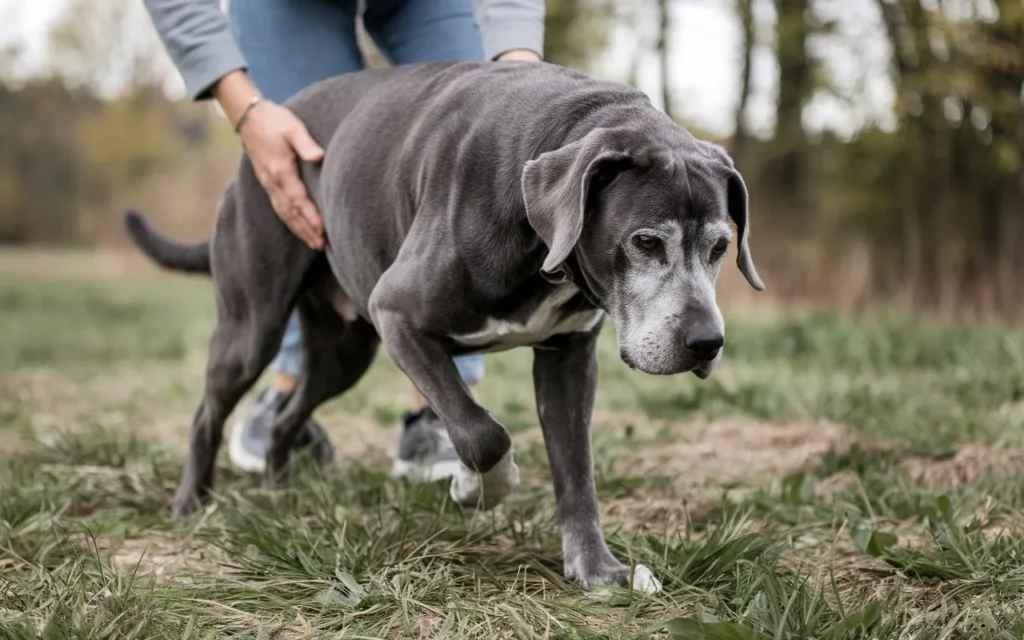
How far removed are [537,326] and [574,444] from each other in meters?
0.35

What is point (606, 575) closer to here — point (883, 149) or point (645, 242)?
point (645, 242)

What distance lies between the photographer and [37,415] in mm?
5238

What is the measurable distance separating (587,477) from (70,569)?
123 centimetres

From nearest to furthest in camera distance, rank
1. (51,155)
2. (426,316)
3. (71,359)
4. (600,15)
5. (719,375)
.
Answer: (426,316), (719,375), (71,359), (600,15), (51,155)

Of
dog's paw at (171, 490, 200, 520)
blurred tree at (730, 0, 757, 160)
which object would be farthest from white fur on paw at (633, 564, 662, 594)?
blurred tree at (730, 0, 757, 160)

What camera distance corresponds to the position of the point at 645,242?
7.62ft

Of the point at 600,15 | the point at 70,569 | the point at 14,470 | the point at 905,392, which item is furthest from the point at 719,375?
the point at 600,15

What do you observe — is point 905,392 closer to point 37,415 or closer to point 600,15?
point 37,415

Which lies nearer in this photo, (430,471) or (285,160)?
(285,160)

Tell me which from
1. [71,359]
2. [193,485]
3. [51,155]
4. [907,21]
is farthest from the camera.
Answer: [51,155]

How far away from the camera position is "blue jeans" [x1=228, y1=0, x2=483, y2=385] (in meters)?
3.58

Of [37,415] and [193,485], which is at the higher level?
[193,485]

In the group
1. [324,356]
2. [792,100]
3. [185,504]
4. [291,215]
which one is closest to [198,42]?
[291,215]

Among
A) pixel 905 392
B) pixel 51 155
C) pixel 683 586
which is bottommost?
pixel 51 155
